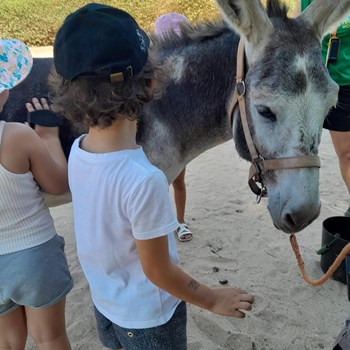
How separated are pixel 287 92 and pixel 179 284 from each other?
0.94m

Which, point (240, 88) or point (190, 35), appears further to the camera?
point (190, 35)

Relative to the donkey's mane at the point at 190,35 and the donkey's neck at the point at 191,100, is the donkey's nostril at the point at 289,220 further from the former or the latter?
the donkey's mane at the point at 190,35

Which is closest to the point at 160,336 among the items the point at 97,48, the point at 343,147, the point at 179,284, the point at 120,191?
the point at 179,284

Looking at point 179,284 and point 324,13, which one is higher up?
point 324,13

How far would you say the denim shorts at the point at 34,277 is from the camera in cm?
167

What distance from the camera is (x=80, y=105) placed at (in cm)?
127

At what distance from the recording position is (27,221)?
170 cm

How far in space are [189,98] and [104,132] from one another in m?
1.04

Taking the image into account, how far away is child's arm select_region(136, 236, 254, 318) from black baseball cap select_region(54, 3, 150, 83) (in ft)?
1.75

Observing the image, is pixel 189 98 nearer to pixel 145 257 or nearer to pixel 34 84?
pixel 34 84

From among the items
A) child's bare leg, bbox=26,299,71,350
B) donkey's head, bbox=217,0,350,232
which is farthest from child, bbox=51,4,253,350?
donkey's head, bbox=217,0,350,232

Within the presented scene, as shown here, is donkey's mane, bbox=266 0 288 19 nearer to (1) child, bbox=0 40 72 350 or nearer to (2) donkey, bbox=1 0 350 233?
(2) donkey, bbox=1 0 350 233

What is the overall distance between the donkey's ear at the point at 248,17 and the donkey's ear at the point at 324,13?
0.79 ft

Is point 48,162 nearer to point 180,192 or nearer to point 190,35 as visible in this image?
point 190,35
